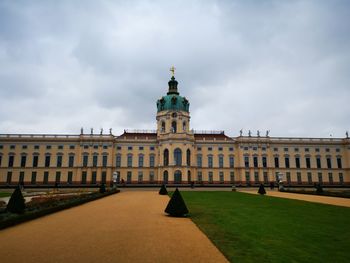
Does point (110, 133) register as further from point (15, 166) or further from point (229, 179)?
point (229, 179)

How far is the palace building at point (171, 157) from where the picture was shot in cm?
6234

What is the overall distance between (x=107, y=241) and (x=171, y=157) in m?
50.9

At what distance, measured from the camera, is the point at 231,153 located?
6744 cm

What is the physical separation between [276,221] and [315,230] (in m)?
2.34

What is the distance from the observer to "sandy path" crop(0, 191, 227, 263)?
8.00 metres

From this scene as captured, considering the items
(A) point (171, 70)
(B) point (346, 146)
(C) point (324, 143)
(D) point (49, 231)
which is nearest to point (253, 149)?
(C) point (324, 143)

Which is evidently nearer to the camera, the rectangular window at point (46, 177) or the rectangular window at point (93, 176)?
the rectangular window at point (46, 177)

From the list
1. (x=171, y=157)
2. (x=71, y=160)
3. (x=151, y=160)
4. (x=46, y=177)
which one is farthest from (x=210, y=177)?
(x=46, y=177)

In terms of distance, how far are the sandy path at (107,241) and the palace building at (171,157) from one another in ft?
153

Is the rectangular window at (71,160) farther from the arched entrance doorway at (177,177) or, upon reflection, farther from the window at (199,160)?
the window at (199,160)

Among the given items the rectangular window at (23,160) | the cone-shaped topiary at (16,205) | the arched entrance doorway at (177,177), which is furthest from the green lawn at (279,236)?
the rectangular window at (23,160)

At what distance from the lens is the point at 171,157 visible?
60625 millimetres

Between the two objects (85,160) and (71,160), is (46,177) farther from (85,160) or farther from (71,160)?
(85,160)

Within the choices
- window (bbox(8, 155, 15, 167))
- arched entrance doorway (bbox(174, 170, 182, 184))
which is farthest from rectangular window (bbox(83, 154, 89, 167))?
arched entrance doorway (bbox(174, 170, 182, 184))
